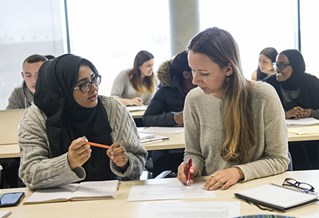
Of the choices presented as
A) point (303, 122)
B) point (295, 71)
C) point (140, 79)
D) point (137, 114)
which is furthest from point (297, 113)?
point (140, 79)

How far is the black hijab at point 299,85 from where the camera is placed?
11.6 feet

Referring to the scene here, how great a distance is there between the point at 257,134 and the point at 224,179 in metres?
0.31

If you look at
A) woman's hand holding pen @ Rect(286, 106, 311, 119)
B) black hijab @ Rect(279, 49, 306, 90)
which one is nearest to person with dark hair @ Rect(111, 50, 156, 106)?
black hijab @ Rect(279, 49, 306, 90)

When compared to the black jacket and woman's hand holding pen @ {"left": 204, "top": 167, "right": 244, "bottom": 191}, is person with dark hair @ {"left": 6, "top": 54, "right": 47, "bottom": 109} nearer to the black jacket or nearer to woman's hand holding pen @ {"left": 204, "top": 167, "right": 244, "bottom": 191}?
the black jacket

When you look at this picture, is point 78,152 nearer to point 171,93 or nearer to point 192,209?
point 192,209

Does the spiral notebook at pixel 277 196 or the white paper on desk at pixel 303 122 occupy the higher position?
the spiral notebook at pixel 277 196

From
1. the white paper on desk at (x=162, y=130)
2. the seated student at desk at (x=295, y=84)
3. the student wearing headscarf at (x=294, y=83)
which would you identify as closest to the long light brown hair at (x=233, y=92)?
the white paper on desk at (x=162, y=130)

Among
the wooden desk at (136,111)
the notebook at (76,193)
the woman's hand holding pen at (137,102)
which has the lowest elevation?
the wooden desk at (136,111)

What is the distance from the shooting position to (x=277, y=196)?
58.4 inches

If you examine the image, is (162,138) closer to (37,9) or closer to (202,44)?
(202,44)

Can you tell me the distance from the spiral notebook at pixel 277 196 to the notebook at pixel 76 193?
20.7 inches

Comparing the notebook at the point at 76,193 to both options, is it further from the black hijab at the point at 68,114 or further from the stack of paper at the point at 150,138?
the stack of paper at the point at 150,138

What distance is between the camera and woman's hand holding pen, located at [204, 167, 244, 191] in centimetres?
166

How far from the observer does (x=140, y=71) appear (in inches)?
198
